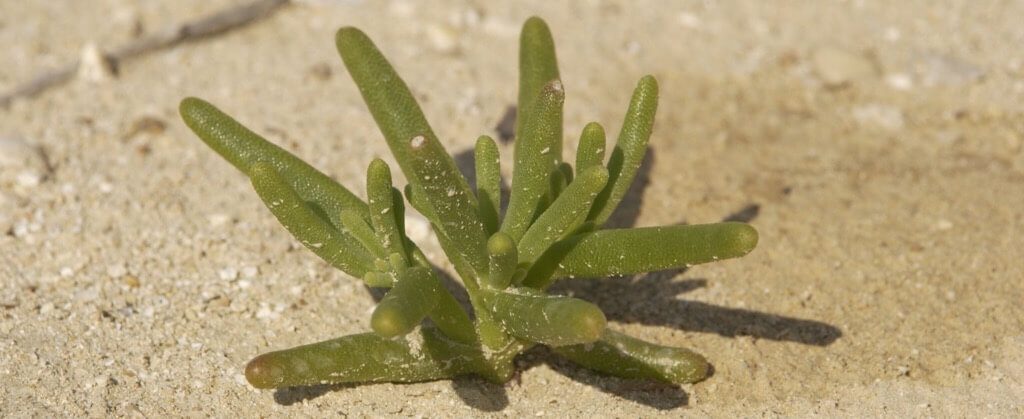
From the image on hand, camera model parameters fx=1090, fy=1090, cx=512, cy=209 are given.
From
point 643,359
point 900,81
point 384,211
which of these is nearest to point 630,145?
point 643,359

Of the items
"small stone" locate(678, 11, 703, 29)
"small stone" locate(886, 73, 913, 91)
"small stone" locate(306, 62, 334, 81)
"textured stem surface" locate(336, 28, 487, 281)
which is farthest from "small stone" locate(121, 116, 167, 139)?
"small stone" locate(886, 73, 913, 91)

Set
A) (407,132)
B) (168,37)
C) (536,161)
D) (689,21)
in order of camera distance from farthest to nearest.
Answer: (689,21)
(168,37)
(407,132)
(536,161)

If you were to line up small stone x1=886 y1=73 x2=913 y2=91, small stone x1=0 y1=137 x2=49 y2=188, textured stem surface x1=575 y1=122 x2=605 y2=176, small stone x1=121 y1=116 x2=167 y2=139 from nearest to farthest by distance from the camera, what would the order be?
textured stem surface x1=575 y1=122 x2=605 y2=176
small stone x1=0 y1=137 x2=49 y2=188
small stone x1=121 y1=116 x2=167 y2=139
small stone x1=886 y1=73 x2=913 y2=91

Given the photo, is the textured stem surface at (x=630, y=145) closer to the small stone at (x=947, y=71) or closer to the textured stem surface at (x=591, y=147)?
the textured stem surface at (x=591, y=147)

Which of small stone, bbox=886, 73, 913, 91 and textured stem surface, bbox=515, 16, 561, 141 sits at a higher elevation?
textured stem surface, bbox=515, 16, 561, 141

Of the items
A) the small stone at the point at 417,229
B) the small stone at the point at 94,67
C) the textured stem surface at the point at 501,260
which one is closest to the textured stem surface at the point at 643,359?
the textured stem surface at the point at 501,260

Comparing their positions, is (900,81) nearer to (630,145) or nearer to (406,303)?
(630,145)

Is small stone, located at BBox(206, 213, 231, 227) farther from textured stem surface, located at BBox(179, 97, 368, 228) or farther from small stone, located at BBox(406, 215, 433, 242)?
textured stem surface, located at BBox(179, 97, 368, 228)
